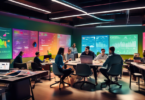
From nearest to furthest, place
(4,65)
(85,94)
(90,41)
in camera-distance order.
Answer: (4,65) → (85,94) → (90,41)

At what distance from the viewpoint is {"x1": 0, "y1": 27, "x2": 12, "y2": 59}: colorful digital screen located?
5.63 m

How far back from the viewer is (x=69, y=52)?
642 centimetres

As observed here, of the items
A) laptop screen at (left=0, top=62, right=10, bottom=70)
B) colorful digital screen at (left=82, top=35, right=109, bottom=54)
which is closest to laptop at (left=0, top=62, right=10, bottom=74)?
laptop screen at (left=0, top=62, right=10, bottom=70)

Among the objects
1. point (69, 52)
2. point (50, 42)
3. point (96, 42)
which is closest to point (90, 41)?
point (96, 42)

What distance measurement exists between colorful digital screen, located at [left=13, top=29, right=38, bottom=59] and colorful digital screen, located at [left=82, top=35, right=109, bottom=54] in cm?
408

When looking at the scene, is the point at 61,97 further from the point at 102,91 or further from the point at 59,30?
the point at 59,30

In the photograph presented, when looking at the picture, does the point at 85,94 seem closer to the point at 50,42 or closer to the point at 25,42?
the point at 25,42

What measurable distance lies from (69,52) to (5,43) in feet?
9.78

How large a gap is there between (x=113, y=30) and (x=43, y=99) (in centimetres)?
713

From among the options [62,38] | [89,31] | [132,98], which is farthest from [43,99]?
[89,31]

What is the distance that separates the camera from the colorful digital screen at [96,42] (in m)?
→ 9.22

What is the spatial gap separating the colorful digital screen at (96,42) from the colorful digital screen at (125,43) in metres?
0.42

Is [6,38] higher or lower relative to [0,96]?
higher

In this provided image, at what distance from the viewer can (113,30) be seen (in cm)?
903
